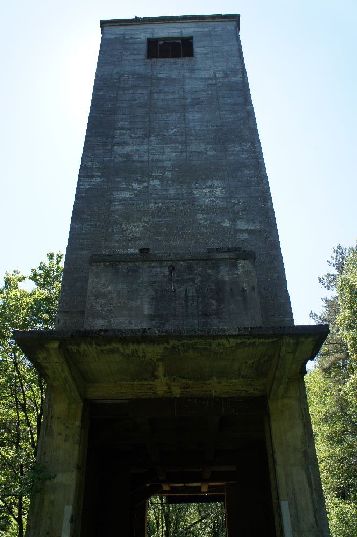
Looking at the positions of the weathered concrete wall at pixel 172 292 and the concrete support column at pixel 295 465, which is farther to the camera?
the weathered concrete wall at pixel 172 292

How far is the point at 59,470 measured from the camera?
6.97 m

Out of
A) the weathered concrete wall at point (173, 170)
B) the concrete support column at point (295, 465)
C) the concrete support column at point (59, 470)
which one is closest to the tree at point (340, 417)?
the weathered concrete wall at point (173, 170)

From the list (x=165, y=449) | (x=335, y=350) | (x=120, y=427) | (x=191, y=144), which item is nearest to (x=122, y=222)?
(x=191, y=144)

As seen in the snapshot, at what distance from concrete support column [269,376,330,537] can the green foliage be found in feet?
75.3

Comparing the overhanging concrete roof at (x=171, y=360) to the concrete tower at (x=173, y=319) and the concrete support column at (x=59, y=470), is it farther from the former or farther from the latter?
the concrete support column at (x=59, y=470)

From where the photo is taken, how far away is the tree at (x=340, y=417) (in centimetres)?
1850

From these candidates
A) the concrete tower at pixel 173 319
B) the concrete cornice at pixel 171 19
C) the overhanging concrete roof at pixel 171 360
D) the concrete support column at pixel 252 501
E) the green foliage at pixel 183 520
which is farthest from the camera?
the green foliage at pixel 183 520

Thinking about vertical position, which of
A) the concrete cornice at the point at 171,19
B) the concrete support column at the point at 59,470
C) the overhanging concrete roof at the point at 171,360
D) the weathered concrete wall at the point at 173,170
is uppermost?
the concrete cornice at the point at 171,19

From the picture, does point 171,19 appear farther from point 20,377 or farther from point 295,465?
point 295,465

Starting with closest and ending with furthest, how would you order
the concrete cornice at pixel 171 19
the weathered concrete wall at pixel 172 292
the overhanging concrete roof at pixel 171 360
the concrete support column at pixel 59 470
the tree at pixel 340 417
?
the overhanging concrete roof at pixel 171 360 → the concrete support column at pixel 59 470 → the weathered concrete wall at pixel 172 292 → the concrete cornice at pixel 171 19 → the tree at pixel 340 417

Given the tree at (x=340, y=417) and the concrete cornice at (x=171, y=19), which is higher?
the concrete cornice at (x=171, y=19)

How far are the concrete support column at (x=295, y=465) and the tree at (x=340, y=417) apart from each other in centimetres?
1144

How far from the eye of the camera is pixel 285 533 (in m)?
6.60

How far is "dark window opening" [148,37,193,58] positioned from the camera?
47.4 feet
